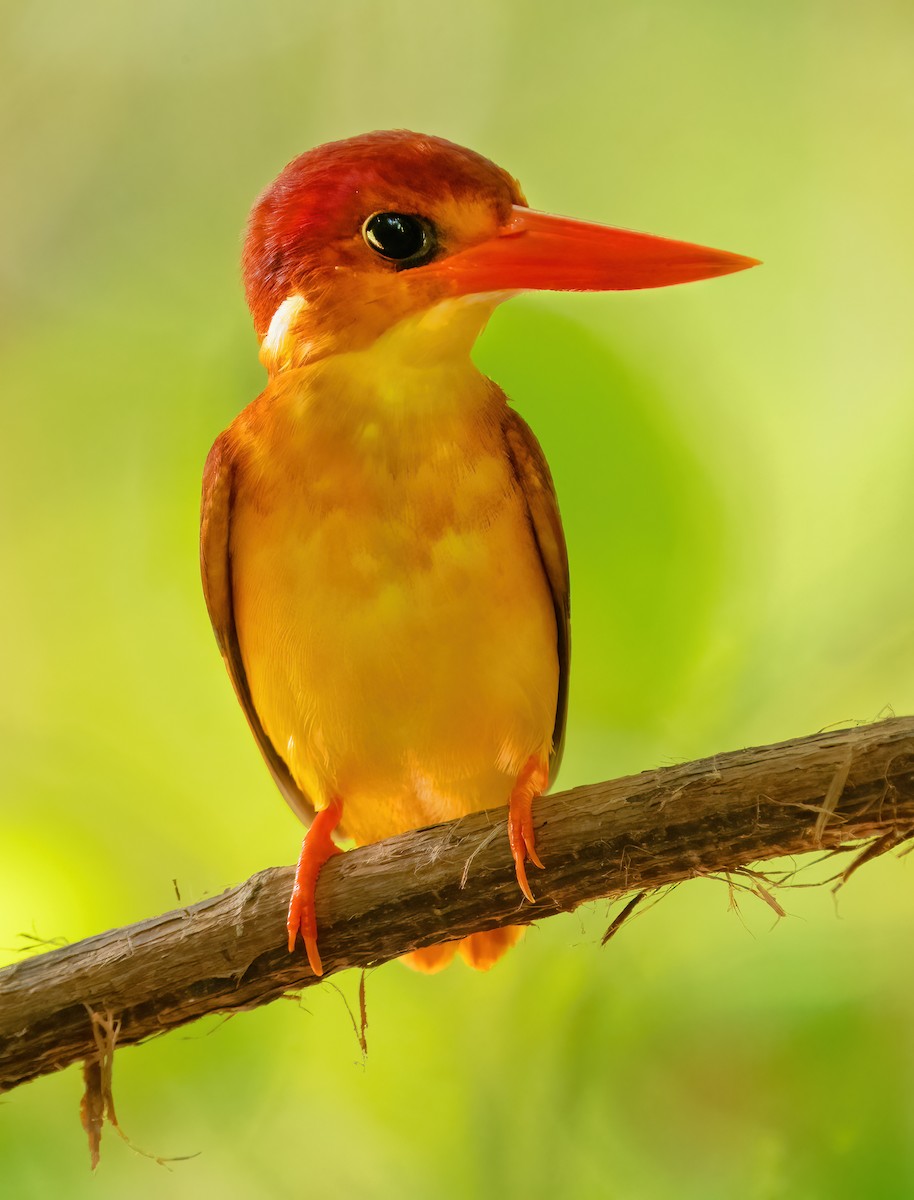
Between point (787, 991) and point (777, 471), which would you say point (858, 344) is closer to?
point (777, 471)

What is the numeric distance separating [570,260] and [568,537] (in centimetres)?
53

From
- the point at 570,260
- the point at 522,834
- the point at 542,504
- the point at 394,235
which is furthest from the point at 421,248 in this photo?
the point at 522,834

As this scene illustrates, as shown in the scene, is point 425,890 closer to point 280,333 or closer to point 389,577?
point 389,577

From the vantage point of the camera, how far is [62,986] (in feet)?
3.56

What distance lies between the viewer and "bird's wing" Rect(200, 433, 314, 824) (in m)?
1.28

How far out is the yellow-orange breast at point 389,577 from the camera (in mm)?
1188

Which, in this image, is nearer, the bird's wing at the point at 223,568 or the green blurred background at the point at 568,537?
the bird's wing at the point at 223,568

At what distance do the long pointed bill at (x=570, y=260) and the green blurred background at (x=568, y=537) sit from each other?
43 centimetres

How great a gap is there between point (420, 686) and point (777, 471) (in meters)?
0.63

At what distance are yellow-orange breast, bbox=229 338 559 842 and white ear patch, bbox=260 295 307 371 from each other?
25mm

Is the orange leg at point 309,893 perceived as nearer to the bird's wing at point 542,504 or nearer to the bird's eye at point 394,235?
the bird's wing at point 542,504

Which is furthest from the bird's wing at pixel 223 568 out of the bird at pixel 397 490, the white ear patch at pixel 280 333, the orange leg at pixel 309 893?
the orange leg at pixel 309 893

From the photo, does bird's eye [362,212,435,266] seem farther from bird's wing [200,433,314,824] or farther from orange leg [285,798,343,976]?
orange leg [285,798,343,976]

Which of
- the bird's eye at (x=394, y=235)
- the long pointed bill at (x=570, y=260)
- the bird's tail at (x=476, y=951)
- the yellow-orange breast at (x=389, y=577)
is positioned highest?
the bird's eye at (x=394, y=235)
